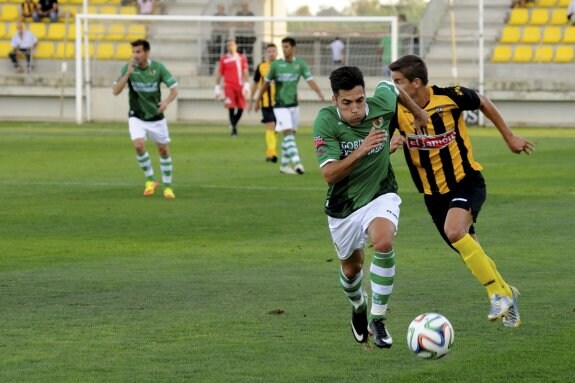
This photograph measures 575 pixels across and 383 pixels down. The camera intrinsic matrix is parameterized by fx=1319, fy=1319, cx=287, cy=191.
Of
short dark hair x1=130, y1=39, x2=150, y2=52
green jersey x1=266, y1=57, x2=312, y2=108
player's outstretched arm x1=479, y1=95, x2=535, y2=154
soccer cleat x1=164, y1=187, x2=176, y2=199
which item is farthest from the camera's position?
green jersey x1=266, y1=57, x2=312, y2=108

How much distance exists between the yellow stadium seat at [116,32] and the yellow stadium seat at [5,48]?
370 cm

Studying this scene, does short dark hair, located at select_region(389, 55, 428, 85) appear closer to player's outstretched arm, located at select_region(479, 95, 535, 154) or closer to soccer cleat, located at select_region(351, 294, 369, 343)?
player's outstretched arm, located at select_region(479, 95, 535, 154)

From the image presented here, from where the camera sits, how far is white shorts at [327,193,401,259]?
7.89 meters

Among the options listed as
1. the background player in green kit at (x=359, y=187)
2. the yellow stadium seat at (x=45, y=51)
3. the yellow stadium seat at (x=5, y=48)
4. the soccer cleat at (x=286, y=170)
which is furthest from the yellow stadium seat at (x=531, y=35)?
the background player in green kit at (x=359, y=187)

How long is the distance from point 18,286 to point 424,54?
29417mm

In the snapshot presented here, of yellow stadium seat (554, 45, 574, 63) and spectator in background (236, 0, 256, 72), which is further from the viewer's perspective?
yellow stadium seat (554, 45, 574, 63)

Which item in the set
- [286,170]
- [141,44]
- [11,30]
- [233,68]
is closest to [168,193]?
[141,44]

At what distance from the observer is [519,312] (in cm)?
897

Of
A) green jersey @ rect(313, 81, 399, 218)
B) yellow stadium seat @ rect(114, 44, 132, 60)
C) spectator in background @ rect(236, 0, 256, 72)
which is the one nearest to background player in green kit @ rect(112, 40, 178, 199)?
green jersey @ rect(313, 81, 399, 218)

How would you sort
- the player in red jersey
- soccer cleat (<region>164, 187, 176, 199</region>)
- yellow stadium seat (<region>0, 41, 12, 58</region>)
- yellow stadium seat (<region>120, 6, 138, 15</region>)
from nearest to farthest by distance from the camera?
1. soccer cleat (<region>164, 187, 176, 199</region>)
2. the player in red jersey
3. yellow stadium seat (<region>0, 41, 12, 58</region>)
4. yellow stadium seat (<region>120, 6, 138, 15</region>)

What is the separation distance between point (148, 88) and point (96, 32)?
792 inches

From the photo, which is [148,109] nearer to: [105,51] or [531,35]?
[105,51]

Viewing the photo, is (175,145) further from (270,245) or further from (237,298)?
(237,298)

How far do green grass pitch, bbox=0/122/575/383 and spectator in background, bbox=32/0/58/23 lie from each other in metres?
20.2
